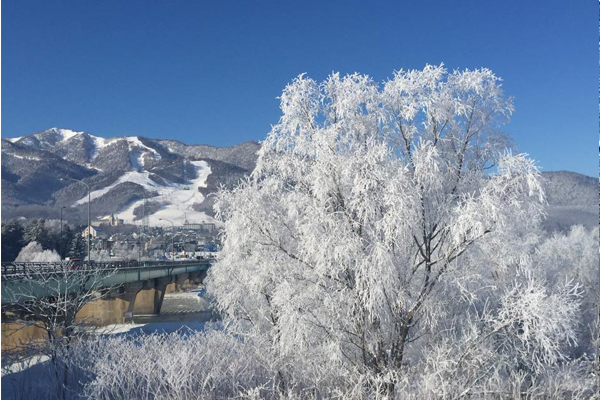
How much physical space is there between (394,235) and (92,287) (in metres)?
18.0

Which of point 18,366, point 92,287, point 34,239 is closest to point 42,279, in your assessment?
point 92,287

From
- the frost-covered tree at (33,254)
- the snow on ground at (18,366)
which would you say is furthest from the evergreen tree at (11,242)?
the snow on ground at (18,366)

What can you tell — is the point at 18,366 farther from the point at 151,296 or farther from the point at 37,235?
the point at 37,235

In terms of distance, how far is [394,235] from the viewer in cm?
1166

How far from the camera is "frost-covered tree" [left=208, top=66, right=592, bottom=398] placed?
1181cm

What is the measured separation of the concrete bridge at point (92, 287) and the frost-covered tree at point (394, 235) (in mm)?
10853

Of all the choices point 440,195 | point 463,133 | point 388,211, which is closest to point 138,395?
point 388,211

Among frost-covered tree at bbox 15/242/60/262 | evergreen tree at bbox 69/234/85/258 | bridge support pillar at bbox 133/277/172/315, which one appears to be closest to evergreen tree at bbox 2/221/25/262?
A: frost-covered tree at bbox 15/242/60/262

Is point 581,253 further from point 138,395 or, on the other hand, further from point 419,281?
point 138,395

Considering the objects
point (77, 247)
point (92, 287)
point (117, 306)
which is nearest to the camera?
point (92, 287)

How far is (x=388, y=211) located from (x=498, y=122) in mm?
4387

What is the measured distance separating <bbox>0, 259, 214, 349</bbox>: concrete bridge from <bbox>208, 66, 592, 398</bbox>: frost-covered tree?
1085cm

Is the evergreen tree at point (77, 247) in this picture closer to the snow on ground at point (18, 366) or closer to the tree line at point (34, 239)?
the tree line at point (34, 239)

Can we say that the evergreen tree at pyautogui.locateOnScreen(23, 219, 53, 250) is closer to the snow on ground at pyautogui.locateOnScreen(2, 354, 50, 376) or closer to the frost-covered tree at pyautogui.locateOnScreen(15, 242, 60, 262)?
the frost-covered tree at pyautogui.locateOnScreen(15, 242, 60, 262)
